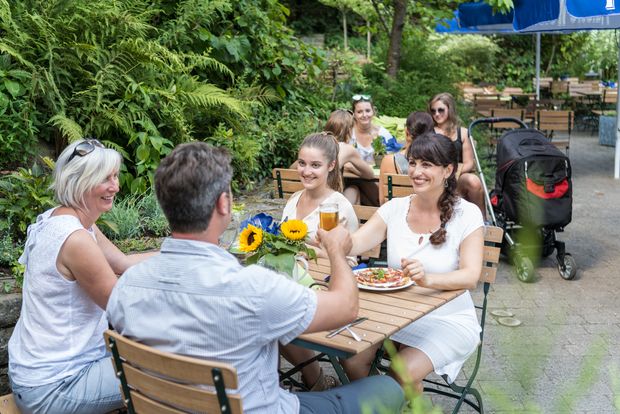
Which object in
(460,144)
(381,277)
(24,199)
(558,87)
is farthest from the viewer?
(558,87)

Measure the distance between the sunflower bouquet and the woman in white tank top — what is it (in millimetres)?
525

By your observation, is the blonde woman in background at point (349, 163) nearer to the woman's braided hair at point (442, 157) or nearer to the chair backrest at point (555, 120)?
the woman's braided hair at point (442, 157)

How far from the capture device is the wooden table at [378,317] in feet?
8.57

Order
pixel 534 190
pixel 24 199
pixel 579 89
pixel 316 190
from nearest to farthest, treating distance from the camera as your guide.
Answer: pixel 316 190 → pixel 24 199 → pixel 534 190 → pixel 579 89

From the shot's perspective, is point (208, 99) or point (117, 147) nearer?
point (117, 147)

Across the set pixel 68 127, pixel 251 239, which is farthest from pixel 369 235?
pixel 68 127

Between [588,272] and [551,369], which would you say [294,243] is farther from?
[588,272]

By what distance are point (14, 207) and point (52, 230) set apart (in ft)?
5.77

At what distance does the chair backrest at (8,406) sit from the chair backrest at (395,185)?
323 centimetres

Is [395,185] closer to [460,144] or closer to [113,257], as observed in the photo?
[460,144]

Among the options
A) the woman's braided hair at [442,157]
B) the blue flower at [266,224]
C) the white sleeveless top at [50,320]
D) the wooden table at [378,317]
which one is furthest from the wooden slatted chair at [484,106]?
the white sleeveless top at [50,320]

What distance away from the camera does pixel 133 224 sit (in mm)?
4938

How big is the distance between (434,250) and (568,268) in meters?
3.07

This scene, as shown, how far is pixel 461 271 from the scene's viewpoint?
10.7 feet
